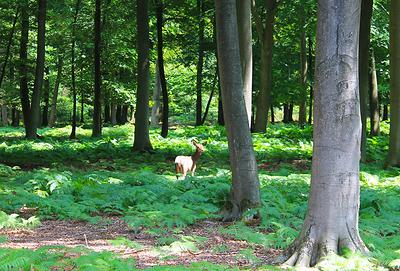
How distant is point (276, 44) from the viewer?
31656mm

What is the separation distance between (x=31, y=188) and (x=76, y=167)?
13.2ft

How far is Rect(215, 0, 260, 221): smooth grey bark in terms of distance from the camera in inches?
306

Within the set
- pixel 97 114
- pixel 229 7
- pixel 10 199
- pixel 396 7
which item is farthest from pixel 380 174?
pixel 97 114

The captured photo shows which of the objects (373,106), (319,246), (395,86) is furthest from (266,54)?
(319,246)

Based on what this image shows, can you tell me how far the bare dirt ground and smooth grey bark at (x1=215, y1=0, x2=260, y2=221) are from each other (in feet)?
2.18

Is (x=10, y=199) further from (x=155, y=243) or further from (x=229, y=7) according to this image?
(x=229, y=7)

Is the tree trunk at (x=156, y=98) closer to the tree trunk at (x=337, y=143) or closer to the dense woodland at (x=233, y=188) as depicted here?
the dense woodland at (x=233, y=188)

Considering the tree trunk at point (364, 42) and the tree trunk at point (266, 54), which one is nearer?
the tree trunk at point (364, 42)

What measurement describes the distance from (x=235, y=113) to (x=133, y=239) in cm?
250

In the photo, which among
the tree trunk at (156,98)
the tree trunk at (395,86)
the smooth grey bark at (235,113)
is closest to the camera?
the smooth grey bark at (235,113)

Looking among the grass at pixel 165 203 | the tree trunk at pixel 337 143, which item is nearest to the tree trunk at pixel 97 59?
the grass at pixel 165 203

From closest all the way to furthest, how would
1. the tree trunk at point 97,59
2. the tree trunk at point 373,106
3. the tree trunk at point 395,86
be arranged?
1. the tree trunk at point 395,86
2. the tree trunk at point 97,59
3. the tree trunk at point 373,106

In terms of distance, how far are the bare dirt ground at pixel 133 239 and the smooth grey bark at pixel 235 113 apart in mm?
664

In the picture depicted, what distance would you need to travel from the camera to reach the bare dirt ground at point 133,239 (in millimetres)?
5645
